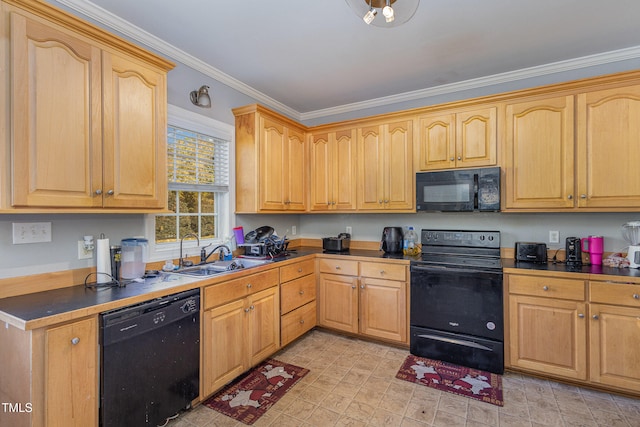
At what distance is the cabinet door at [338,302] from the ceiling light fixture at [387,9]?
2.24m

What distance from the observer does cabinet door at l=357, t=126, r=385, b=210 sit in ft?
10.5

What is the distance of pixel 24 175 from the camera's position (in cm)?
144

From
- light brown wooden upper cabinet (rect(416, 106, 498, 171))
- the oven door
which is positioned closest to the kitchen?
light brown wooden upper cabinet (rect(416, 106, 498, 171))

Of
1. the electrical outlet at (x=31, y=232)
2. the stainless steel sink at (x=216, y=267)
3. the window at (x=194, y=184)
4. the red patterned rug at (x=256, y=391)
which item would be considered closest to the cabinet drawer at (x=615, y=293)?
the red patterned rug at (x=256, y=391)

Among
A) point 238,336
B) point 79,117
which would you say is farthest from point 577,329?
point 79,117

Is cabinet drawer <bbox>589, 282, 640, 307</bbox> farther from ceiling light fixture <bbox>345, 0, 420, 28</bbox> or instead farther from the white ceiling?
ceiling light fixture <bbox>345, 0, 420, 28</bbox>

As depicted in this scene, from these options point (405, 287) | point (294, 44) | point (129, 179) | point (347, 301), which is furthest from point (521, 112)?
point (129, 179)

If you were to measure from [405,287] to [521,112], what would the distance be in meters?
1.80

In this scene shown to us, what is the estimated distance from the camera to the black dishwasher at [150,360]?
58.9 inches

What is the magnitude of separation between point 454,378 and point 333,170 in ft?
7.45

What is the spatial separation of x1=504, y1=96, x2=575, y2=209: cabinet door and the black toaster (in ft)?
1.10

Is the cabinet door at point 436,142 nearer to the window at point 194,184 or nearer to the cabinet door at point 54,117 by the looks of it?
the window at point 194,184

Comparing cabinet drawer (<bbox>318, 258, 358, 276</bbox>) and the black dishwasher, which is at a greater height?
cabinet drawer (<bbox>318, 258, 358, 276</bbox>)

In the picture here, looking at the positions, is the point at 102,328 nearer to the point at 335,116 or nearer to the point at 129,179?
the point at 129,179
